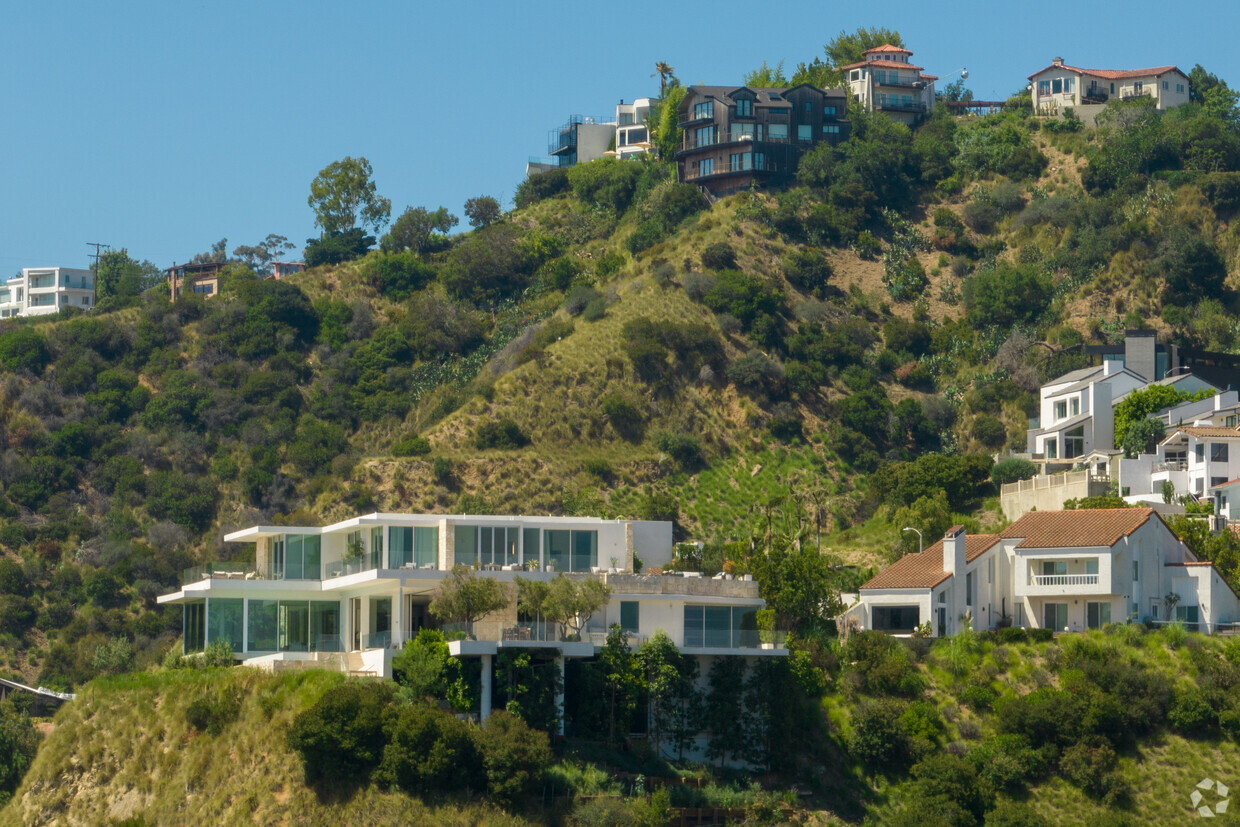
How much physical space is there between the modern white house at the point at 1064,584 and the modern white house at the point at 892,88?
79947 mm

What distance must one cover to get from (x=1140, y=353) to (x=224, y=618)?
60.3 metres

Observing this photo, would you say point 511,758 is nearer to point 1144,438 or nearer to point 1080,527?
point 1080,527

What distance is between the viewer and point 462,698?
61062 mm

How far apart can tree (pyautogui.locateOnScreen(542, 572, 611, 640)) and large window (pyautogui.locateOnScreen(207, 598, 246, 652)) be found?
12.3 m

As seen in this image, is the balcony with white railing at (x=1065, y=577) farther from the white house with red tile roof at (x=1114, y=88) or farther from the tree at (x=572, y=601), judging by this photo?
the white house with red tile roof at (x=1114, y=88)

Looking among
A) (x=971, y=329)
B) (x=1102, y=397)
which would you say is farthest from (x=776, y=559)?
(x=971, y=329)

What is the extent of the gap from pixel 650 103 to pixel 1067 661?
101 metres

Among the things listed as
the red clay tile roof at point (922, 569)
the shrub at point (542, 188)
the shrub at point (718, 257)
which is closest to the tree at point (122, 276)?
the shrub at point (542, 188)

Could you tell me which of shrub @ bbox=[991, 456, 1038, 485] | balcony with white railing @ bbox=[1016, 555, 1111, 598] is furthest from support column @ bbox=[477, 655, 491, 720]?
shrub @ bbox=[991, 456, 1038, 485]

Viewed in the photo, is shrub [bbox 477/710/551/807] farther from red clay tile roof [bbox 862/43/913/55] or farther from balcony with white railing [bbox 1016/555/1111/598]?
red clay tile roof [bbox 862/43/913/55]

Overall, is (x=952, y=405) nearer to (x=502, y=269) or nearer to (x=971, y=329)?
(x=971, y=329)

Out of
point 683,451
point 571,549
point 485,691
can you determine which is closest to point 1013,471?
point 683,451

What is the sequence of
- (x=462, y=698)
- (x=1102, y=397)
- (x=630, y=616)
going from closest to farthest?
(x=462, y=698)
(x=630, y=616)
(x=1102, y=397)
